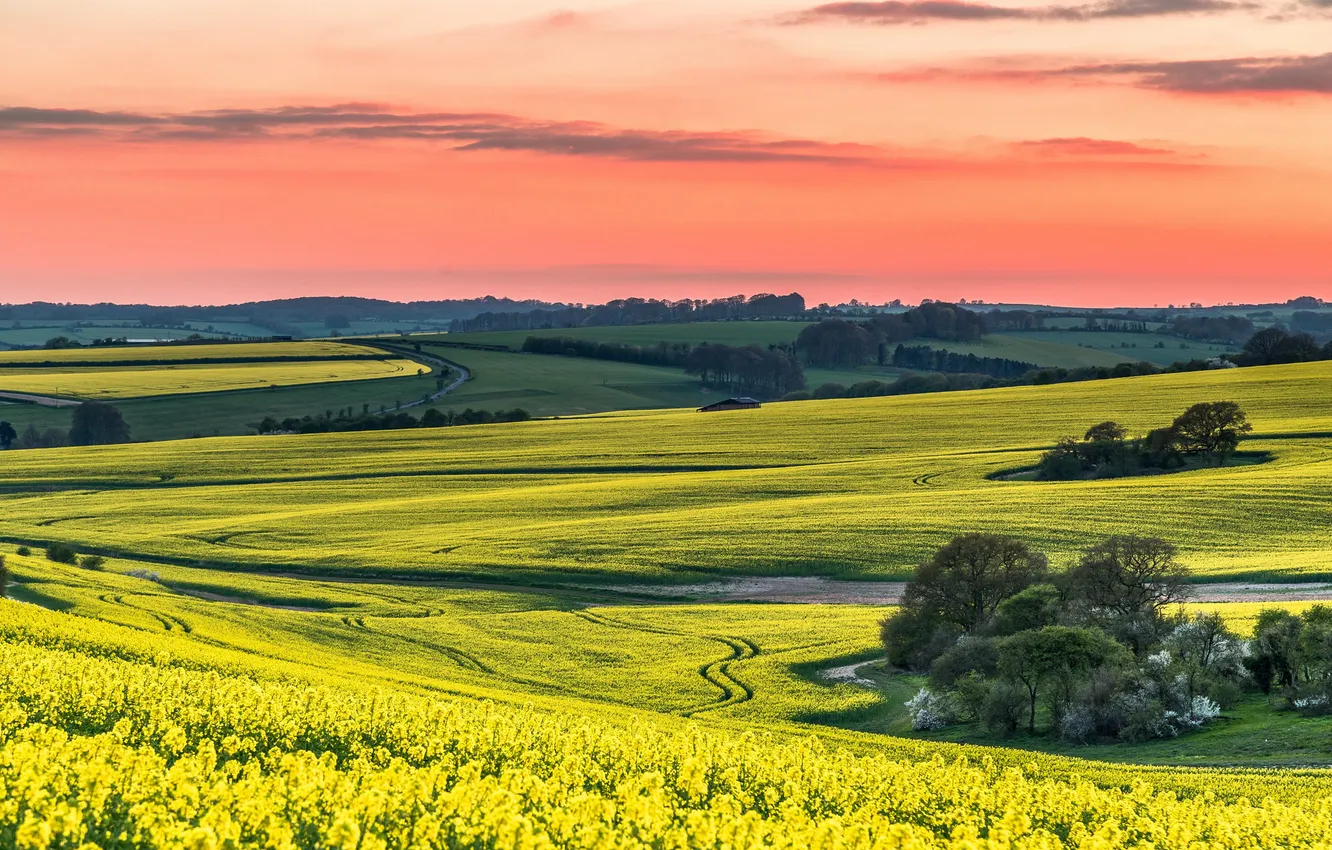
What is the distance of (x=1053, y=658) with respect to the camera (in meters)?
37.2

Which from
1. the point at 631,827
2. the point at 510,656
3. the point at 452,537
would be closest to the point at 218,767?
the point at 631,827

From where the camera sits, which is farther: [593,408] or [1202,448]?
[593,408]

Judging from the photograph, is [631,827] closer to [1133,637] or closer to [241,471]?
[1133,637]

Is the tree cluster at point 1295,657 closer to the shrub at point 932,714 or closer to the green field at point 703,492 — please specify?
the shrub at point 932,714

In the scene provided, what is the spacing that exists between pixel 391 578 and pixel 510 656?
71.1 feet

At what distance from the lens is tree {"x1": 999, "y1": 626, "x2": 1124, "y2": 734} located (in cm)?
3716

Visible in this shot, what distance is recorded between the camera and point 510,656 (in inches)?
1959

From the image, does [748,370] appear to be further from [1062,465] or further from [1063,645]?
[1063,645]

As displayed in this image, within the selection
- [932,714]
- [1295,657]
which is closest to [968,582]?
[932,714]

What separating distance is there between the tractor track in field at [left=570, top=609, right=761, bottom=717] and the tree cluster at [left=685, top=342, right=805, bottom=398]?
436 ft

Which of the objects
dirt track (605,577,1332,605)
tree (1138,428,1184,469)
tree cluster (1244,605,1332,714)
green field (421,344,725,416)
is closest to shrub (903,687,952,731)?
tree cluster (1244,605,1332,714)

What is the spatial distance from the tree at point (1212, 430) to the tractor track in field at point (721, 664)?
51811 mm

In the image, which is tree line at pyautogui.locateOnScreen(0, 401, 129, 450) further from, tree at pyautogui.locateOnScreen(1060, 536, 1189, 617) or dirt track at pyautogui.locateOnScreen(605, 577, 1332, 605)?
tree at pyautogui.locateOnScreen(1060, 536, 1189, 617)

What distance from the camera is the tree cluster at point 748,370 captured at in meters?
191
